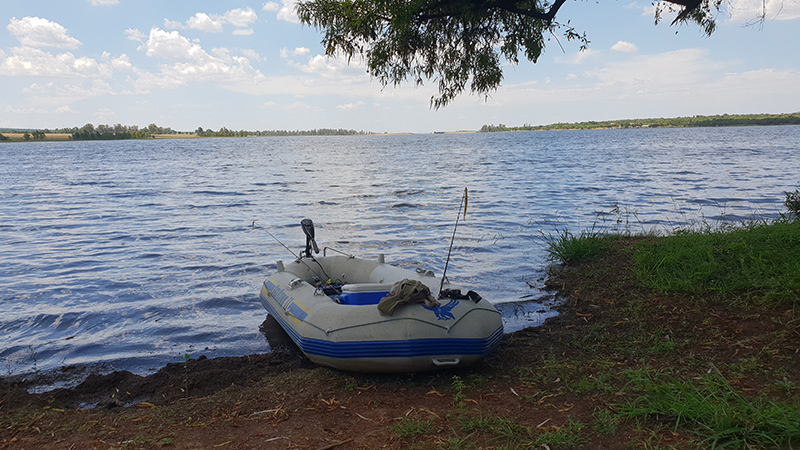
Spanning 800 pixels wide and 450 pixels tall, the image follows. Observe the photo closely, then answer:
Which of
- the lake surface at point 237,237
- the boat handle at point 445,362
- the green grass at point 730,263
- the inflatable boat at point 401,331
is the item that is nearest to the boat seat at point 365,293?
the inflatable boat at point 401,331

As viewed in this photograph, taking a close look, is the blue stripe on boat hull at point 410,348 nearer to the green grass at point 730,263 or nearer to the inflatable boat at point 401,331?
the inflatable boat at point 401,331

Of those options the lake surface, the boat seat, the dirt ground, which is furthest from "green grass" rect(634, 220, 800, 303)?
the boat seat

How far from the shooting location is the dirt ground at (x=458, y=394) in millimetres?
3422

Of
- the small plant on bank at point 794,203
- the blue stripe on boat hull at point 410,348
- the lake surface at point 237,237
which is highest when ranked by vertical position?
the small plant on bank at point 794,203

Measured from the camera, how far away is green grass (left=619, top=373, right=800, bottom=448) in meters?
2.81

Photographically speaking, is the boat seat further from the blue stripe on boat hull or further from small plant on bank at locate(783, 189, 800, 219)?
small plant on bank at locate(783, 189, 800, 219)

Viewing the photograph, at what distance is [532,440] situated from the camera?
3219 millimetres

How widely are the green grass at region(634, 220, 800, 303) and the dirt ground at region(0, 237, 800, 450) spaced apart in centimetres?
28

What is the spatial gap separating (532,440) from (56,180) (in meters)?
32.3

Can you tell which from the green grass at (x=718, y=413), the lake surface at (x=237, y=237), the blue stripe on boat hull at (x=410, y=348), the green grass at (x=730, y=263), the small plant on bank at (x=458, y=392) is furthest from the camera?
the lake surface at (x=237, y=237)

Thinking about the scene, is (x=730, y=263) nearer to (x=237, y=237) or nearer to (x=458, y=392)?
(x=458, y=392)

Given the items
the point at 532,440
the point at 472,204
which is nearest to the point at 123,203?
the point at 472,204

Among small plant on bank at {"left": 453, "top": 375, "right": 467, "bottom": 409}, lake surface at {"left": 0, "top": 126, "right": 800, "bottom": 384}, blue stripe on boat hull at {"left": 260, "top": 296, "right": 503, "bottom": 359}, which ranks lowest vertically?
lake surface at {"left": 0, "top": 126, "right": 800, "bottom": 384}

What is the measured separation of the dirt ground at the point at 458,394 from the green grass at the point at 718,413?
8cm
